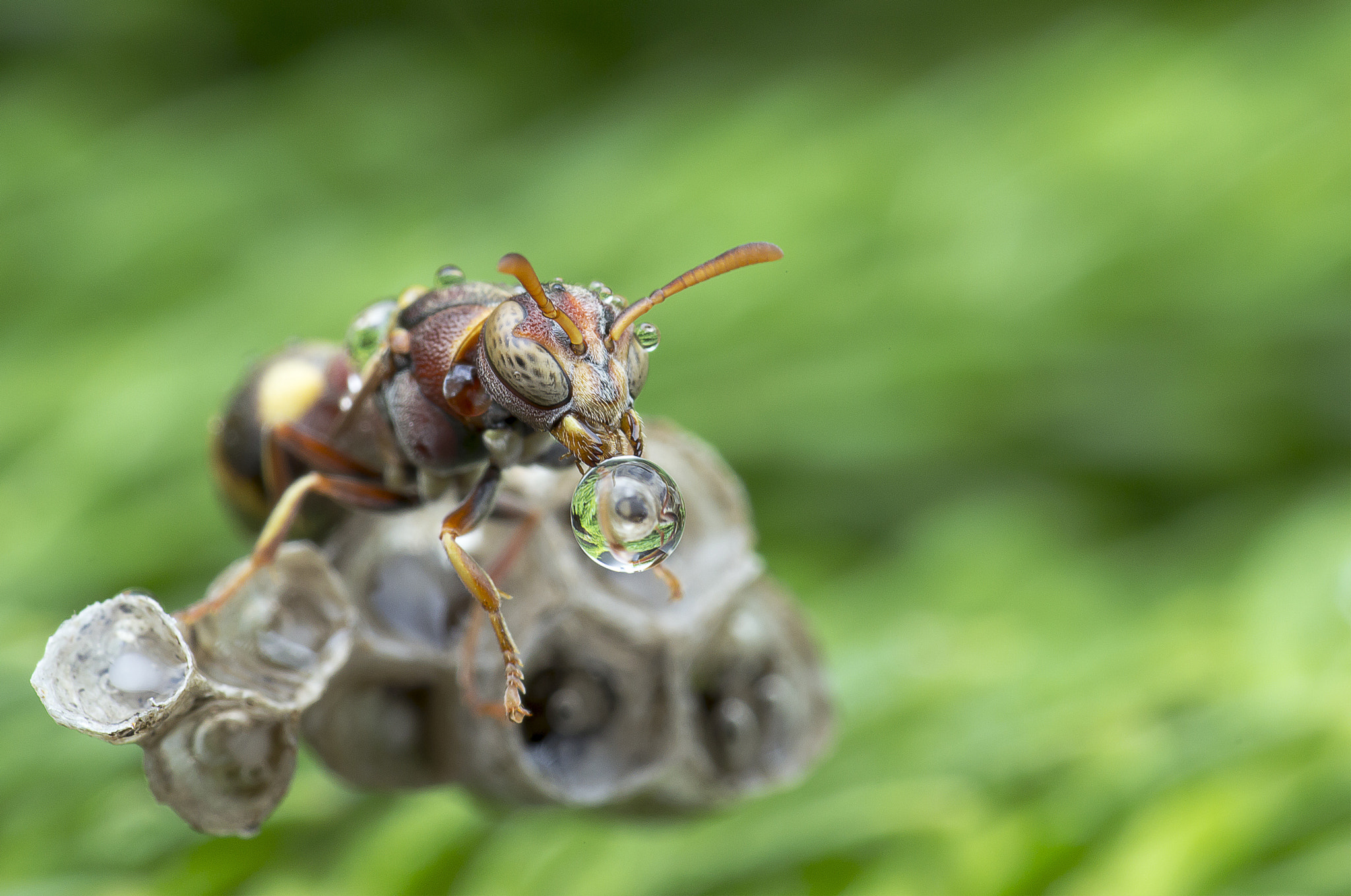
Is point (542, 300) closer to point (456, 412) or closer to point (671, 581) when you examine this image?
point (456, 412)

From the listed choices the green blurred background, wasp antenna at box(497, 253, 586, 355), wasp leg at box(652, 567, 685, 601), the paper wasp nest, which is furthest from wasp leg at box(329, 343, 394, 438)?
the green blurred background

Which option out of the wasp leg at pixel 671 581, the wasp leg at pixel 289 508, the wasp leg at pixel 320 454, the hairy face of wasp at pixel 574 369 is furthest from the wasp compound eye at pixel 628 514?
the wasp leg at pixel 320 454

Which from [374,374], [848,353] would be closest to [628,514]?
[374,374]

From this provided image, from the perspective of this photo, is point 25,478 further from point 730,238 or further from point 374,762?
point 730,238

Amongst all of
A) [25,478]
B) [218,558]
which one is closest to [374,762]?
[218,558]

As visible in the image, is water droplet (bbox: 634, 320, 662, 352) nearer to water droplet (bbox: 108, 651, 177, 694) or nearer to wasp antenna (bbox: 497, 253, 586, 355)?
wasp antenna (bbox: 497, 253, 586, 355)

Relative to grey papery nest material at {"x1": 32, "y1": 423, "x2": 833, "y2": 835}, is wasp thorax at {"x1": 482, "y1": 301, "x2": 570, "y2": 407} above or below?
above

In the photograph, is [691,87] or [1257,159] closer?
[1257,159]
